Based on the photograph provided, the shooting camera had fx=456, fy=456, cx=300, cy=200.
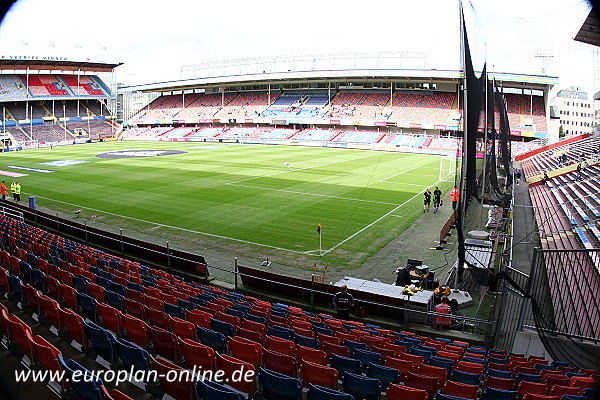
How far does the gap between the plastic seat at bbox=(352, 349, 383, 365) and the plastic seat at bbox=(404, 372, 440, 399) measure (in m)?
0.87

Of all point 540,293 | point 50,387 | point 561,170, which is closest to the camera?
point 50,387

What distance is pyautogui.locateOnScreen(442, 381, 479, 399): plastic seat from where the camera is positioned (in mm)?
5281

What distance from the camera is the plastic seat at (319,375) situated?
17.6 ft

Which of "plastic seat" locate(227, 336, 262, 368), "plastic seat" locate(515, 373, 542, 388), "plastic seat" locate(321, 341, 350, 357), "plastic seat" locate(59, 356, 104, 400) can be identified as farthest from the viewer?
"plastic seat" locate(321, 341, 350, 357)

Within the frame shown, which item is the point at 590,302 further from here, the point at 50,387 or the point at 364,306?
the point at 50,387

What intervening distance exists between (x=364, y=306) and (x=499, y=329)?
9.57 feet

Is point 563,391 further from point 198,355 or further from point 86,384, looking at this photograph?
point 86,384

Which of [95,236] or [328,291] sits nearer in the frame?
[328,291]

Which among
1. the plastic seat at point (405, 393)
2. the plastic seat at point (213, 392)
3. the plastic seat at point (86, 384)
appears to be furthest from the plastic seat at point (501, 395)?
the plastic seat at point (86, 384)

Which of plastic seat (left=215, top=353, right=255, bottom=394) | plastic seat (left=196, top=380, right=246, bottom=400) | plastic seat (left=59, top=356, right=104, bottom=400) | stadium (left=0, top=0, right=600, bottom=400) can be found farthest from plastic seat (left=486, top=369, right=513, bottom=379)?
plastic seat (left=59, top=356, right=104, bottom=400)

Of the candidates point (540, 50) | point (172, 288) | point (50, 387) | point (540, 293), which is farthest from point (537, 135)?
point (50, 387)

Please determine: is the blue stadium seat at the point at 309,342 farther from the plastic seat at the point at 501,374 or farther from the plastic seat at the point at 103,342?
the plastic seat at the point at 103,342

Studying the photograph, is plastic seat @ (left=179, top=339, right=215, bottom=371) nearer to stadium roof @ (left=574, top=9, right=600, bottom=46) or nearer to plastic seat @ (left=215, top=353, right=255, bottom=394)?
plastic seat @ (left=215, top=353, right=255, bottom=394)

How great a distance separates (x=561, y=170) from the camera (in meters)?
29.6
